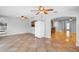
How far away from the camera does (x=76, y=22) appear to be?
7.23ft

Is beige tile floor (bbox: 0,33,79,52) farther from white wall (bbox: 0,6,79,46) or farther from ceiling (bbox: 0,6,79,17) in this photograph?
ceiling (bbox: 0,6,79,17)

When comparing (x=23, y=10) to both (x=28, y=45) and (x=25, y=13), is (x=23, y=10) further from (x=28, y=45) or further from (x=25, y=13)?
(x=28, y=45)

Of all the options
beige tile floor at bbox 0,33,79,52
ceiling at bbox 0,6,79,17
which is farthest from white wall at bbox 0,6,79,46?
beige tile floor at bbox 0,33,79,52

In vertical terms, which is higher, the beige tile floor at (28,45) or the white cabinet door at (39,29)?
the white cabinet door at (39,29)

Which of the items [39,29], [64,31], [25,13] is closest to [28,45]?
[39,29]

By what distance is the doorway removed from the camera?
219cm

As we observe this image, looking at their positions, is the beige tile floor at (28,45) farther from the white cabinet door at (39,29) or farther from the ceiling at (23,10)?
the ceiling at (23,10)

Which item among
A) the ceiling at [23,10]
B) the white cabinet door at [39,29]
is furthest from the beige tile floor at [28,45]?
the ceiling at [23,10]

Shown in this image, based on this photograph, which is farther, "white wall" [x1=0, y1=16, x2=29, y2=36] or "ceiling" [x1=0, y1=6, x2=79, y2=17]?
"white wall" [x1=0, y1=16, x2=29, y2=36]

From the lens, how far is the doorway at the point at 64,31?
7.17 feet

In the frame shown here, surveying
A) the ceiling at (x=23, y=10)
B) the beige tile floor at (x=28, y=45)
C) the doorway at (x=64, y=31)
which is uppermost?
the ceiling at (x=23, y=10)

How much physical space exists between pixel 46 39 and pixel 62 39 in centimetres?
27
